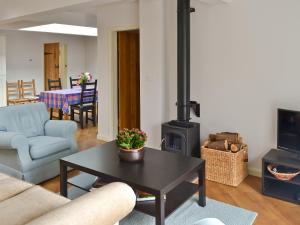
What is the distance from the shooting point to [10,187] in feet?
7.07

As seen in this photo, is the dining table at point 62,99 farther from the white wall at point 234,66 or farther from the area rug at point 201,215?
the area rug at point 201,215

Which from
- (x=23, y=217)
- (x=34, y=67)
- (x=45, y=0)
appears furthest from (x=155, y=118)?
(x=34, y=67)

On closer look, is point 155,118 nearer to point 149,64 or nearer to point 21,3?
point 149,64

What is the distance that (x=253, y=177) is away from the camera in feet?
11.5

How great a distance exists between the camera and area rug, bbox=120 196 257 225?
2.49m

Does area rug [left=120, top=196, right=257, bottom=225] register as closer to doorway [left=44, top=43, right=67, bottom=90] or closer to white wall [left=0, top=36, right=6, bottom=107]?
white wall [left=0, top=36, right=6, bottom=107]

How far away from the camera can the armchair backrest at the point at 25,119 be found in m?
3.51

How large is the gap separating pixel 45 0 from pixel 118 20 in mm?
1119

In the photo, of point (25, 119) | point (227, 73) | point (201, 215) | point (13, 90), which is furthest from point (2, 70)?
point (201, 215)

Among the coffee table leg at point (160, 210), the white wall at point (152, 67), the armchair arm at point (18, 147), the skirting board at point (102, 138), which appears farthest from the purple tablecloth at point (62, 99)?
the coffee table leg at point (160, 210)

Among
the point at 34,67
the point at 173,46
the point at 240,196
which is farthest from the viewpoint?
the point at 34,67

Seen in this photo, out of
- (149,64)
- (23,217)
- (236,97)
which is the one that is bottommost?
(23,217)

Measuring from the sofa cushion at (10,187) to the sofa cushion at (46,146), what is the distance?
874 millimetres

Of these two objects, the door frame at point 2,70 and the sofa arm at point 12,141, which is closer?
the sofa arm at point 12,141
